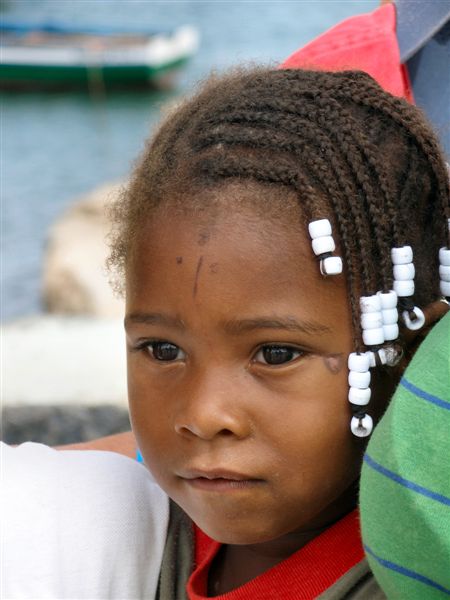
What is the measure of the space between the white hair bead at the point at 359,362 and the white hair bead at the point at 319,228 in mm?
201

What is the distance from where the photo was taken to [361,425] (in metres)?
1.60

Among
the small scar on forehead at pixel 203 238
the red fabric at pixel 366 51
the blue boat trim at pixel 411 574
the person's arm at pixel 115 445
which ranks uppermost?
the red fabric at pixel 366 51

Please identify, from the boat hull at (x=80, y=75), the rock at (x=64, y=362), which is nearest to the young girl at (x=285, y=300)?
the rock at (x=64, y=362)

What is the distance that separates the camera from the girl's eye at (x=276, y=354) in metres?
1.59

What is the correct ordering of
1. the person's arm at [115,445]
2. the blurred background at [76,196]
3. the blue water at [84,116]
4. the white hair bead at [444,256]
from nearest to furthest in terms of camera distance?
1. the white hair bead at [444,256]
2. the person's arm at [115,445]
3. the blurred background at [76,196]
4. the blue water at [84,116]

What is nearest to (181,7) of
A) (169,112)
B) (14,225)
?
(14,225)

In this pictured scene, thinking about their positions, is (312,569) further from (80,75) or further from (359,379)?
(80,75)

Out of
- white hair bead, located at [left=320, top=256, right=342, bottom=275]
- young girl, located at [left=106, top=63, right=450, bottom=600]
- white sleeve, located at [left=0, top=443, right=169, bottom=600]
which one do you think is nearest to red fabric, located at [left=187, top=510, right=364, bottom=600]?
young girl, located at [left=106, top=63, right=450, bottom=600]

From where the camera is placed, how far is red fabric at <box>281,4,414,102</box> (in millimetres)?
2125

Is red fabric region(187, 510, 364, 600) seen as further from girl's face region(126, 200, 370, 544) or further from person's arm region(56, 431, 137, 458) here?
person's arm region(56, 431, 137, 458)

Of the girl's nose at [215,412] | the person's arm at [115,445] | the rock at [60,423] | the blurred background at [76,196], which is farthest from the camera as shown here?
the blurred background at [76,196]

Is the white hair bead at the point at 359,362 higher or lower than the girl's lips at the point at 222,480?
higher

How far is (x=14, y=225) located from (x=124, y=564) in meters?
9.37

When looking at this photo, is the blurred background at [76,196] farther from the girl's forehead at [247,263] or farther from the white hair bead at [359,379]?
the white hair bead at [359,379]
